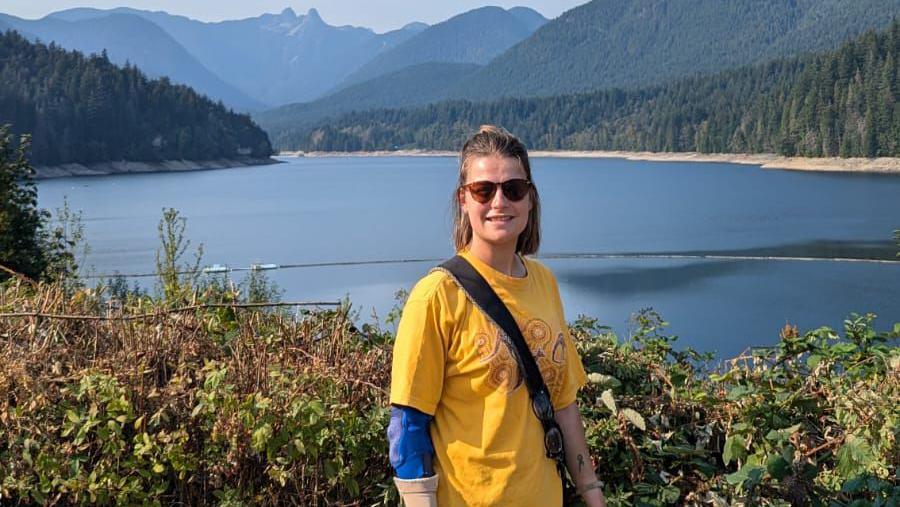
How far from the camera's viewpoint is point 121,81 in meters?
105

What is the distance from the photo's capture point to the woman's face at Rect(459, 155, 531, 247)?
83.4 inches

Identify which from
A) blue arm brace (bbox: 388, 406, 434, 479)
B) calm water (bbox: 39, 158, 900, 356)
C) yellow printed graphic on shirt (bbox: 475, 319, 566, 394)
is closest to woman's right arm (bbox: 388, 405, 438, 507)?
blue arm brace (bbox: 388, 406, 434, 479)

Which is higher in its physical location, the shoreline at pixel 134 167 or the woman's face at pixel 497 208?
the woman's face at pixel 497 208

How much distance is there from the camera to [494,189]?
2.12m

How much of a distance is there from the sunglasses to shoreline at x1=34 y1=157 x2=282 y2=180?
7507 centimetres

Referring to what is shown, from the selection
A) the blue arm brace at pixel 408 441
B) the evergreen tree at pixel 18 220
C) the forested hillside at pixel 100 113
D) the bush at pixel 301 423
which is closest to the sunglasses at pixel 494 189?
the blue arm brace at pixel 408 441

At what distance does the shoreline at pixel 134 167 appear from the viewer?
8031 centimetres

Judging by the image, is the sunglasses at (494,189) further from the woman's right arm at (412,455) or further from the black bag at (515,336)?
the woman's right arm at (412,455)

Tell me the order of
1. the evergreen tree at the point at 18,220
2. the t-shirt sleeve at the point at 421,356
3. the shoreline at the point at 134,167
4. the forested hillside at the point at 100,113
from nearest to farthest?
the t-shirt sleeve at the point at 421,356 → the evergreen tree at the point at 18,220 → the shoreline at the point at 134,167 → the forested hillside at the point at 100,113

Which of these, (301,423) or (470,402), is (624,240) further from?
(470,402)

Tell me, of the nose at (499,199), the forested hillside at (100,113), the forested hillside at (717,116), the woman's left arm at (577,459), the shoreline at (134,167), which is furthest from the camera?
the forested hillside at (100,113)

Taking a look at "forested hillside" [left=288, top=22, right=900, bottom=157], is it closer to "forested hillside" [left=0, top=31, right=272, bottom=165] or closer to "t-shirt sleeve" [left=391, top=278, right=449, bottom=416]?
"forested hillside" [left=0, top=31, right=272, bottom=165]

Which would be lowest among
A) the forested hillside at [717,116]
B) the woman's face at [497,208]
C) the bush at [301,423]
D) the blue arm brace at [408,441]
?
the bush at [301,423]

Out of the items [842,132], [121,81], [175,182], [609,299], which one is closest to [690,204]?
[609,299]
